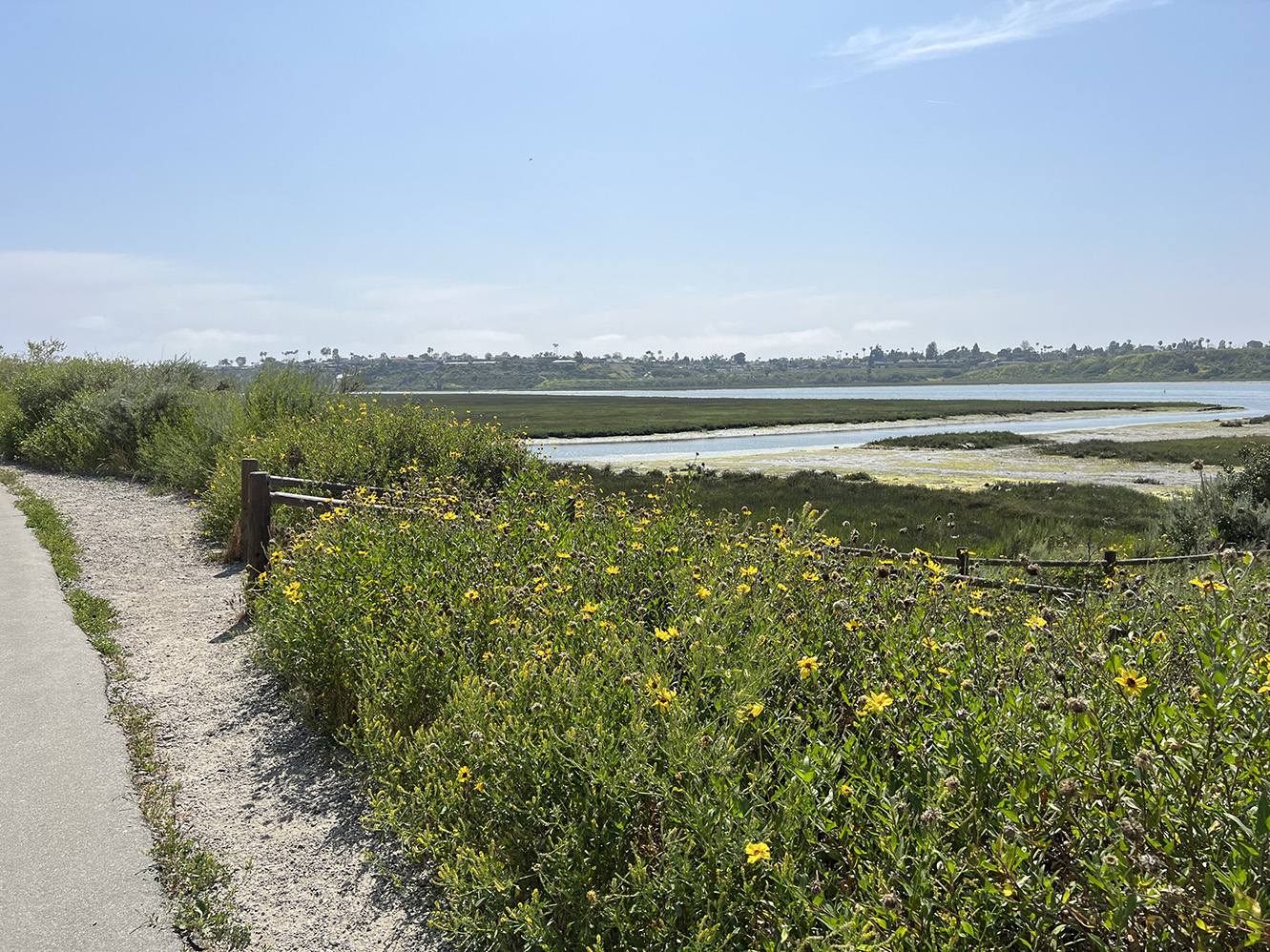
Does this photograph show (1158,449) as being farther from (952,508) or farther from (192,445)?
(192,445)

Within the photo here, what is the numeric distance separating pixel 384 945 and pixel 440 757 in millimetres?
764

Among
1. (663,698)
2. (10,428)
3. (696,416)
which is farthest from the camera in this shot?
(696,416)

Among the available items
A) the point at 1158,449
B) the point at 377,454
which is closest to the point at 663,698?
the point at 377,454

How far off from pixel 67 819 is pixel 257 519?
16.3 ft

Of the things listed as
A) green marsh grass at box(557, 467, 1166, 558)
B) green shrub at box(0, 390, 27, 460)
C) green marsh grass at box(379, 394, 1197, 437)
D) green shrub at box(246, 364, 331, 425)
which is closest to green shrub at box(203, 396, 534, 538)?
green marsh grass at box(557, 467, 1166, 558)

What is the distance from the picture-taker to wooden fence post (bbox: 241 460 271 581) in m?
8.66

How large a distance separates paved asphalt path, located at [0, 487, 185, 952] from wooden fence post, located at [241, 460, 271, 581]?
6.54ft

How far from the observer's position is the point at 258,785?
4.70 m

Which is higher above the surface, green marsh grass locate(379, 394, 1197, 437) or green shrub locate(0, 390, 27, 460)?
green shrub locate(0, 390, 27, 460)

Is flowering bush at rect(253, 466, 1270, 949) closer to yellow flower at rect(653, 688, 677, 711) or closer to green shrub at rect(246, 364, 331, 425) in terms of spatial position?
yellow flower at rect(653, 688, 677, 711)

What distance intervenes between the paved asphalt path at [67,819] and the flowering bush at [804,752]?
1101mm

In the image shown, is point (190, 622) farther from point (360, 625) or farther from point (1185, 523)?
point (1185, 523)

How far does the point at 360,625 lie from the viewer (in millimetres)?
5055

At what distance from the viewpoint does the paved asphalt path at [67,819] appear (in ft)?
11.0
